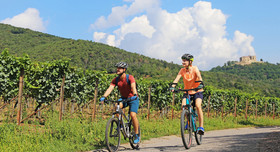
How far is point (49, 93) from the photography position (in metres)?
15.0

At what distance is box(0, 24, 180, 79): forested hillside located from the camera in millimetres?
94062

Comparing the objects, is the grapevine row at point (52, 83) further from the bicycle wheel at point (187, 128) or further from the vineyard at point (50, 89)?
the bicycle wheel at point (187, 128)

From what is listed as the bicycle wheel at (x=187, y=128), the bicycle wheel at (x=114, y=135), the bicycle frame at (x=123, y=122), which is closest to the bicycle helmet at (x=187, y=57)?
the bicycle wheel at (x=187, y=128)

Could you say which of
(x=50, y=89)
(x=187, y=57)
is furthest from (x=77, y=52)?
(x=187, y=57)

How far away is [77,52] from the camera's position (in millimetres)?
101688

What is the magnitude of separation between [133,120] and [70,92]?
1280 cm

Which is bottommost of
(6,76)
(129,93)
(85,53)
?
(129,93)

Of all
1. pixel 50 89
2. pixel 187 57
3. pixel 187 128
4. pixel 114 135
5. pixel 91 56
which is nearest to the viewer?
pixel 114 135

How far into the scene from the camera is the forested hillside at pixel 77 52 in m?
94.1

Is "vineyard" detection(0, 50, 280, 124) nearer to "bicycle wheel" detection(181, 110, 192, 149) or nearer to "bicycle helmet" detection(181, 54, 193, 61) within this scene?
"bicycle wheel" detection(181, 110, 192, 149)

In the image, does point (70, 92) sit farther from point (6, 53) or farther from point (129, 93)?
point (129, 93)

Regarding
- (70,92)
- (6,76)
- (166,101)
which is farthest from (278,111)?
(6,76)

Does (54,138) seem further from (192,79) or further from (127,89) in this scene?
(192,79)

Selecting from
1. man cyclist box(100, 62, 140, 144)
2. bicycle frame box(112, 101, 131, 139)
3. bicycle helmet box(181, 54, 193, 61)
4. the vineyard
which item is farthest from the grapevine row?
bicycle helmet box(181, 54, 193, 61)
